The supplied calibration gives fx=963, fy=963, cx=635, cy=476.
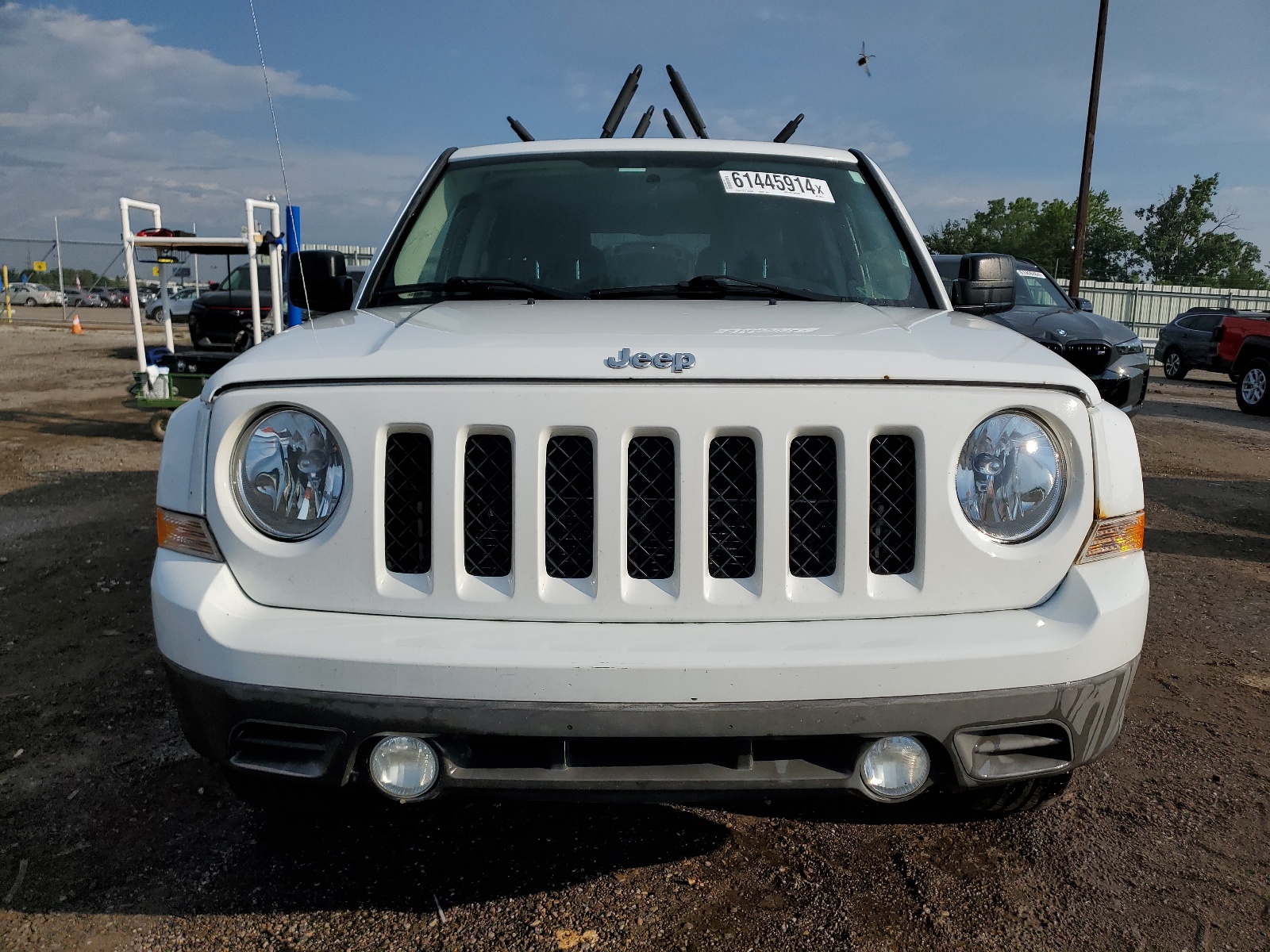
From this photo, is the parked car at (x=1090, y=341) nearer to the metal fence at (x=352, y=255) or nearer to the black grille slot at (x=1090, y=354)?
the black grille slot at (x=1090, y=354)

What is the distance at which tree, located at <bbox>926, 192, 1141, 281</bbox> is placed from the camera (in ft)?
258

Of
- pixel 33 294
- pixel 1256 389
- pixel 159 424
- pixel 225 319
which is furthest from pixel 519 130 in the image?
pixel 33 294

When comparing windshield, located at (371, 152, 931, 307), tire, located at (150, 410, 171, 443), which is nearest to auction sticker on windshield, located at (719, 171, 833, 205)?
windshield, located at (371, 152, 931, 307)

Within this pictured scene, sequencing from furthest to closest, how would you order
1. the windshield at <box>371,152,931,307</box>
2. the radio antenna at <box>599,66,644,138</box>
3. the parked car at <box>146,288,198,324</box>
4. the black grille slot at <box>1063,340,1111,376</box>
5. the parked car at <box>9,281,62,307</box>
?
the parked car at <box>9,281,62,307</box> < the parked car at <box>146,288,198,324</box> < the black grille slot at <box>1063,340,1111,376</box> < the radio antenna at <box>599,66,644,138</box> < the windshield at <box>371,152,931,307</box>

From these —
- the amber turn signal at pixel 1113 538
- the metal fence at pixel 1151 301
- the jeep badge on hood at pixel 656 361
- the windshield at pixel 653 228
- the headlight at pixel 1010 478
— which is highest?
the windshield at pixel 653 228

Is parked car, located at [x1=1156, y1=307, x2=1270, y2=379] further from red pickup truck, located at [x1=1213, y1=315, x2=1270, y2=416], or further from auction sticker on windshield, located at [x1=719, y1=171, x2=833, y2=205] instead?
auction sticker on windshield, located at [x1=719, y1=171, x2=833, y2=205]

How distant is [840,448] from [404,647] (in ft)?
2.90

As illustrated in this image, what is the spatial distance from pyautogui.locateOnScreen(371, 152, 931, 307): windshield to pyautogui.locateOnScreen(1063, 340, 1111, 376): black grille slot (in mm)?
6843

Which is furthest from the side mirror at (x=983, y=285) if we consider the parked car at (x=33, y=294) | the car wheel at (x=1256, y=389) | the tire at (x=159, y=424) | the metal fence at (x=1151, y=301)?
the parked car at (x=33, y=294)

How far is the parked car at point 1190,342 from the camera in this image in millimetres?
19094

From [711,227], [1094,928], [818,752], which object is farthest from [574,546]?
[711,227]

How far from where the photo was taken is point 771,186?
10.6 feet

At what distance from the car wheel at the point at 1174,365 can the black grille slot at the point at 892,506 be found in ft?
69.0

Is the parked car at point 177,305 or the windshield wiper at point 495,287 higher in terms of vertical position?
the windshield wiper at point 495,287
